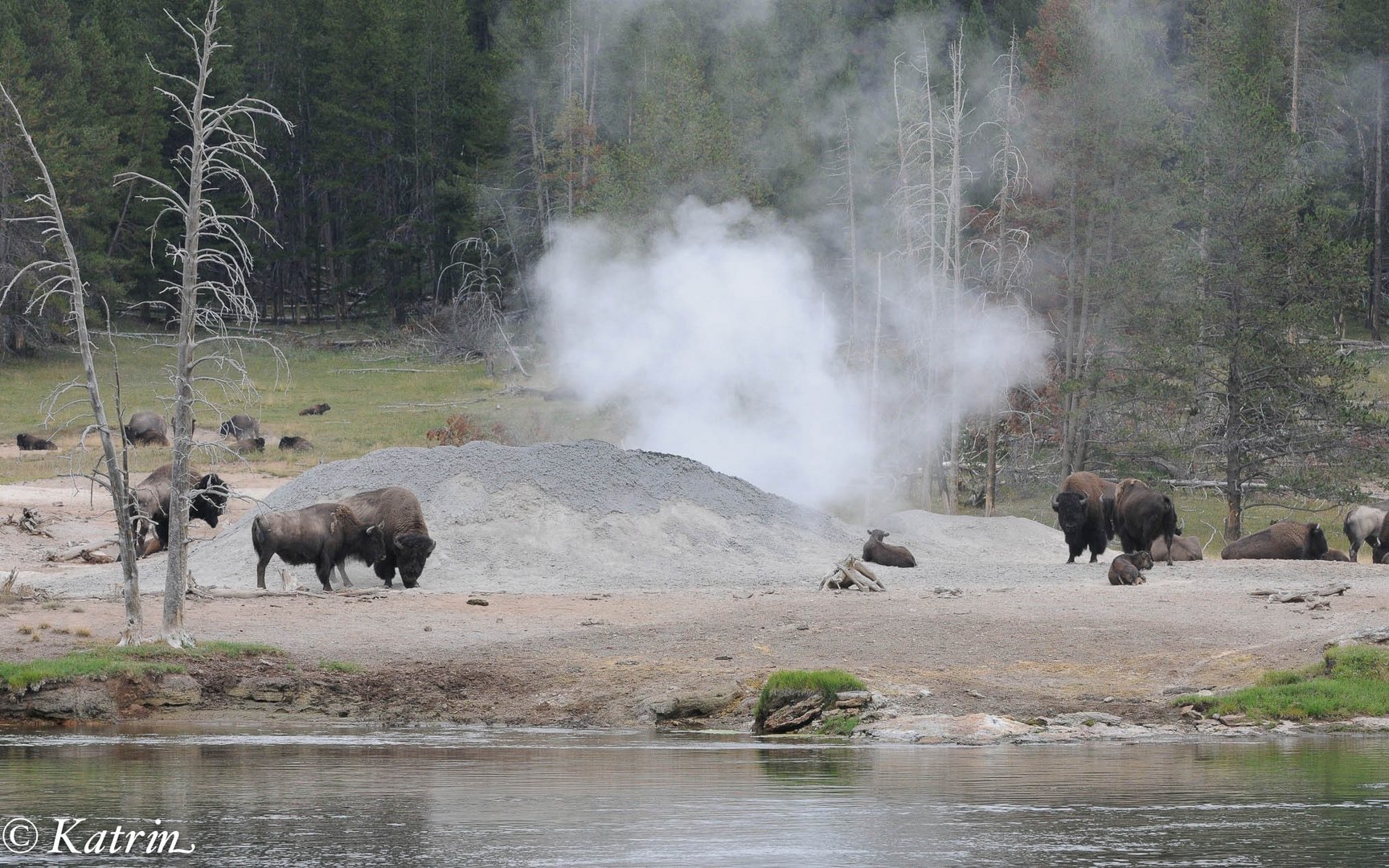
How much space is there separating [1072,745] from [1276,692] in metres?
2.92

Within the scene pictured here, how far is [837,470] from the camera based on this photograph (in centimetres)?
4481

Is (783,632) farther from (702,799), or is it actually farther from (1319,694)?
(702,799)

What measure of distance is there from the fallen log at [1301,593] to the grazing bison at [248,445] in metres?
30.4

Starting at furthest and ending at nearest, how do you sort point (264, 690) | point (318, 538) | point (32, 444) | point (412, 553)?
point (32, 444) < point (412, 553) < point (318, 538) < point (264, 690)

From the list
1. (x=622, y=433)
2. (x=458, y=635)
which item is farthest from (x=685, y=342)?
(x=458, y=635)

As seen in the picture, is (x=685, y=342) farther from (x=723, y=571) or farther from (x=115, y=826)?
(x=115, y=826)

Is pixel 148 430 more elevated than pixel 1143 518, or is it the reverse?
pixel 148 430

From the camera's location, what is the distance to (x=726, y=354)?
4591cm

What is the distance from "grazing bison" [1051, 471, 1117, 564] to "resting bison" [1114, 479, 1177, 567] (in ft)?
1.23

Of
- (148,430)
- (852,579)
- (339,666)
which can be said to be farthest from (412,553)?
(148,430)

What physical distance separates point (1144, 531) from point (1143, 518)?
0.78ft

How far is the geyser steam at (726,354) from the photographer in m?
43.8

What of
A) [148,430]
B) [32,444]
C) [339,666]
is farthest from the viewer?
[148,430]

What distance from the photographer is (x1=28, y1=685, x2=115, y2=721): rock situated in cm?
1731
